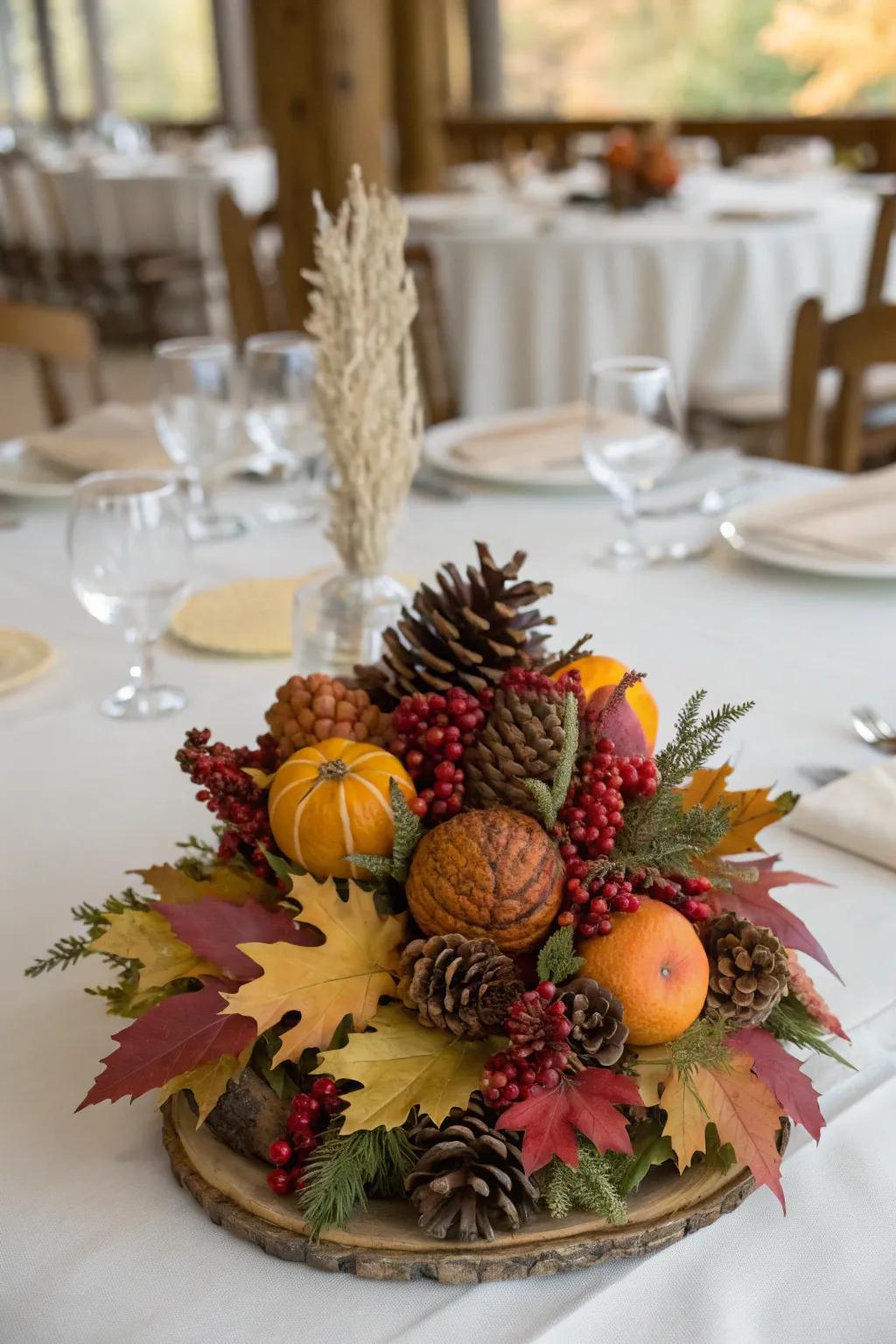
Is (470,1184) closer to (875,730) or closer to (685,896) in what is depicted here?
(685,896)

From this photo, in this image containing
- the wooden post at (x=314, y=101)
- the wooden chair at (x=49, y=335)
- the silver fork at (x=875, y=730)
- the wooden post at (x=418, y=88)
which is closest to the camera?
the silver fork at (x=875, y=730)

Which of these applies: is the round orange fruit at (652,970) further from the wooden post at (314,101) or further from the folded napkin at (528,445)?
the wooden post at (314,101)

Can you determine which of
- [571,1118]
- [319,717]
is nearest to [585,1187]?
[571,1118]

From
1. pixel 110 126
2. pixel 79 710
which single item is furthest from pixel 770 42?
pixel 79 710

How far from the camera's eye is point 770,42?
30.3ft

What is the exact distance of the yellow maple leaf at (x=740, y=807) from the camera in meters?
0.65

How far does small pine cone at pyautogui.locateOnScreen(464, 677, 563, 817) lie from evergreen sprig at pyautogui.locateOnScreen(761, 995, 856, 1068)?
0.44 ft

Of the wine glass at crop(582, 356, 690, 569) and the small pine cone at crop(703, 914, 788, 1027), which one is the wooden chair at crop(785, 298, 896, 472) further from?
the small pine cone at crop(703, 914, 788, 1027)

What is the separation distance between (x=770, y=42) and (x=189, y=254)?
16.4 ft

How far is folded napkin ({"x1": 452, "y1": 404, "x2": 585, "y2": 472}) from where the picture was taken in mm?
1588

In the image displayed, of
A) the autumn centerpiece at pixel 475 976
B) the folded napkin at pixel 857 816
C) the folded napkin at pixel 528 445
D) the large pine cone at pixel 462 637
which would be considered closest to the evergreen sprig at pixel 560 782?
the autumn centerpiece at pixel 475 976

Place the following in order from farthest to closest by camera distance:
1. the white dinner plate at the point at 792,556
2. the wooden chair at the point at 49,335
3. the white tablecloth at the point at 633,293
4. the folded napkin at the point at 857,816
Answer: the white tablecloth at the point at 633,293
the wooden chair at the point at 49,335
the white dinner plate at the point at 792,556
the folded napkin at the point at 857,816

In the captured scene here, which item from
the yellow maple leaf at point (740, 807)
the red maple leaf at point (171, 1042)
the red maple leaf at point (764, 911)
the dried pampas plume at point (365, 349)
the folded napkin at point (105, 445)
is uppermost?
the dried pampas plume at point (365, 349)

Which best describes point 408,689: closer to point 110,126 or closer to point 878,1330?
point 878,1330
